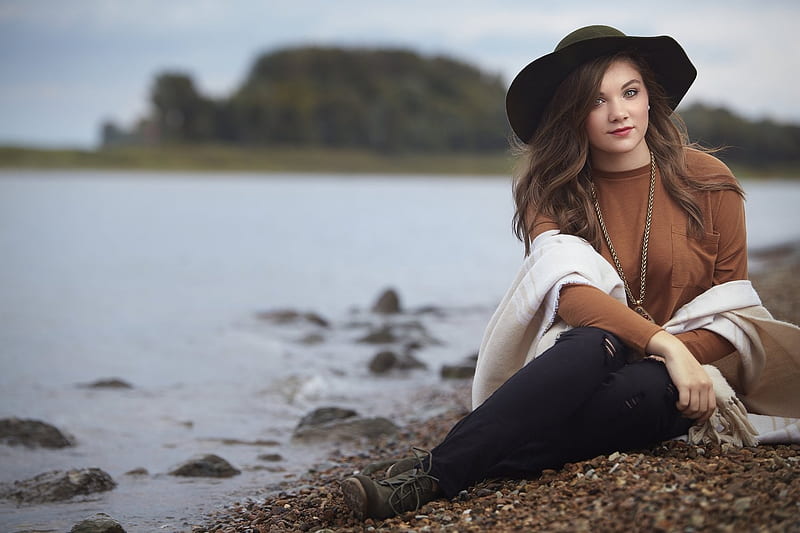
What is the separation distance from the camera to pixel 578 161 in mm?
4062

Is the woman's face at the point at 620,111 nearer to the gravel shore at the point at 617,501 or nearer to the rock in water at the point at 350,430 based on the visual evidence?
the gravel shore at the point at 617,501

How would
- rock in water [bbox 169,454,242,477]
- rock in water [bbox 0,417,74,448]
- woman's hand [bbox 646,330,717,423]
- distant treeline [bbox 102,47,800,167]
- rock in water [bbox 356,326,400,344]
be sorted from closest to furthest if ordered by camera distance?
woman's hand [bbox 646,330,717,423] → rock in water [bbox 169,454,242,477] → rock in water [bbox 0,417,74,448] → rock in water [bbox 356,326,400,344] → distant treeline [bbox 102,47,800,167]

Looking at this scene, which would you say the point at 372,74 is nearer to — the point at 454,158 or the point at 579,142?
the point at 454,158

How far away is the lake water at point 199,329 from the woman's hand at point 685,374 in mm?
2599

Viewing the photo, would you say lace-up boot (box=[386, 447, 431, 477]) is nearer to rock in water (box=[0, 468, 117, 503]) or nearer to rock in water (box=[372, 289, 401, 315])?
rock in water (box=[0, 468, 117, 503])

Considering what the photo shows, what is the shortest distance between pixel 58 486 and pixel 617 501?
3.58 m

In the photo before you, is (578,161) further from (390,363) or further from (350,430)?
(390,363)

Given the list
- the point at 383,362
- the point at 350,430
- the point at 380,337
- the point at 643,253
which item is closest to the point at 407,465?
the point at 643,253

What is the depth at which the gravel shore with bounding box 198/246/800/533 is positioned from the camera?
9.55 feet

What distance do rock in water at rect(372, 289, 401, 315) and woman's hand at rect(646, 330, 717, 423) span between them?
11324 millimetres

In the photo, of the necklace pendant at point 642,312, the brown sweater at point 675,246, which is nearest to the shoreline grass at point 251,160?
the brown sweater at point 675,246

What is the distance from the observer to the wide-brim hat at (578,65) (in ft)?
12.7

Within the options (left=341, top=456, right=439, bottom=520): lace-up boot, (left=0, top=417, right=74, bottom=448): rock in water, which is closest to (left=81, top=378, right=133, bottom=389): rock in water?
(left=0, top=417, right=74, bottom=448): rock in water

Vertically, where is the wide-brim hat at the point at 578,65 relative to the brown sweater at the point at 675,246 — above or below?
above
